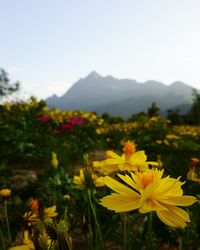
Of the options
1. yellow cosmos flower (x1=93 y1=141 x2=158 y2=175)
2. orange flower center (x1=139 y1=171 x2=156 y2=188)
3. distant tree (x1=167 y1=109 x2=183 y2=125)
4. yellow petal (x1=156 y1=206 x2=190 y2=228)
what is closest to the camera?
yellow petal (x1=156 y1=206 x2=190 y2=228)

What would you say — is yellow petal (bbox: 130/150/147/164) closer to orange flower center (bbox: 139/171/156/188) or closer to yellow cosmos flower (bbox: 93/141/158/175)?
yellow cosmos flower (bbox: 93/141/158/175)

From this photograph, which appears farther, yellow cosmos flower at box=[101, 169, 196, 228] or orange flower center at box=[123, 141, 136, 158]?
orange flower center at box=[123, 141, 136, 158]

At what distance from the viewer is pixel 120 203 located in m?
0.69

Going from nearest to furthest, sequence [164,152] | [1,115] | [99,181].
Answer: [99,181], [164,152], [1,115]

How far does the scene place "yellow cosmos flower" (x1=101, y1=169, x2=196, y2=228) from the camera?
0.65 m

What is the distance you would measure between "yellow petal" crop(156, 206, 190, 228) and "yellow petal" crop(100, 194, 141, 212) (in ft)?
0.15

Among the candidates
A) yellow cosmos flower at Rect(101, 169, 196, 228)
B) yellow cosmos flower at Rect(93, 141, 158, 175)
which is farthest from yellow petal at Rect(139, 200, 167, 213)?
yellow cosmos flower at Rect(93, 141, 158, 175)

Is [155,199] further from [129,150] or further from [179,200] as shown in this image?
[129,150]

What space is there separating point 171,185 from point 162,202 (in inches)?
1.6

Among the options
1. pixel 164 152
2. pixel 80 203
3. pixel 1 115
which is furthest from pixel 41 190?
pixel 1 115

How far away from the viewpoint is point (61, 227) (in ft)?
2.32

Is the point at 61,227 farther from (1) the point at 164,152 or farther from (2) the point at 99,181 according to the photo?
(1) the point at 164,152

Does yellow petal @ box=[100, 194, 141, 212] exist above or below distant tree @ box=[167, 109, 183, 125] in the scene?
above

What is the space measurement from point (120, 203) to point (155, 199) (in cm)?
7
